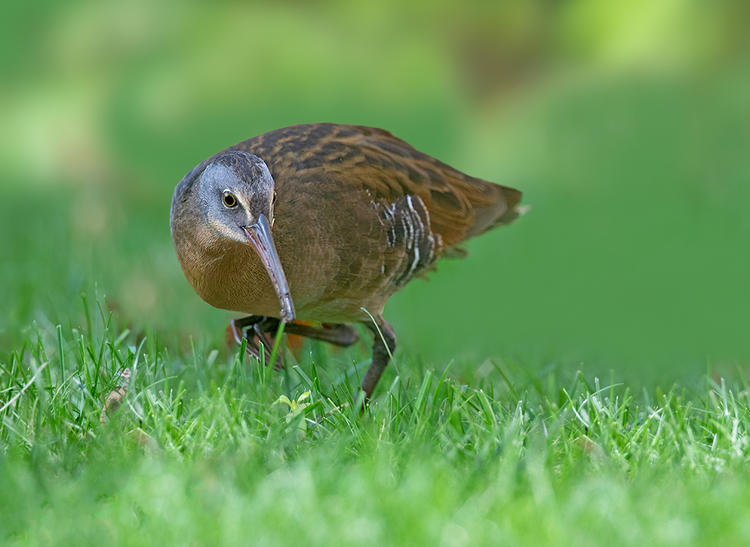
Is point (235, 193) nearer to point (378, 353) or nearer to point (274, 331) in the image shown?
point (378, 353)

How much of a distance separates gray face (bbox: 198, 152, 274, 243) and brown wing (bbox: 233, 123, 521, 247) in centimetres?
30

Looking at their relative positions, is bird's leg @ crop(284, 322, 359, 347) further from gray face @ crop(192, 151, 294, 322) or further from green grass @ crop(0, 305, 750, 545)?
gray face @ crop(192, 151, 294, 322)

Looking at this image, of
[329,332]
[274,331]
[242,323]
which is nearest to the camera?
[242,323]

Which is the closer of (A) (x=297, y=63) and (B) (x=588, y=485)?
(B) (x=588, y=485)

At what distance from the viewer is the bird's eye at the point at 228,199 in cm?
347

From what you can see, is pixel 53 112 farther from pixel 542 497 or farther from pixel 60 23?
pixel 542 497

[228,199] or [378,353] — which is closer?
[228,199]

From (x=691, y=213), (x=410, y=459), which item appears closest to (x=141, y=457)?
(x=410, y=459)

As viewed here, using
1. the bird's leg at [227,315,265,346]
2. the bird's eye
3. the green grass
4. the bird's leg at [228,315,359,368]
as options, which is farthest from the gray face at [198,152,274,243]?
the bird's leg at [227,315,265,346]

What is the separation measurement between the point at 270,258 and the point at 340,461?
0.87m

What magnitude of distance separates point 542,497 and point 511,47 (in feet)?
24.4

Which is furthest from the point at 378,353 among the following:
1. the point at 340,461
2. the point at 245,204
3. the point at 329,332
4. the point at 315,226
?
the point at 340,461

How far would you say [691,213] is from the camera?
8.33 meters

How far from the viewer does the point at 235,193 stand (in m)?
3.45
